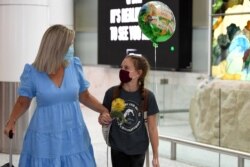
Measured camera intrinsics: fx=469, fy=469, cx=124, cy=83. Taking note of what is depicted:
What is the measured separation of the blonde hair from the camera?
10.4ft

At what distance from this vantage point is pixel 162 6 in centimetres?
458

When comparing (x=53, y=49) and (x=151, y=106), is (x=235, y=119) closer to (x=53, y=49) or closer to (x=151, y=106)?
(x=151, y=106)

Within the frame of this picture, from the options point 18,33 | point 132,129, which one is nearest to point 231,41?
point 18,33

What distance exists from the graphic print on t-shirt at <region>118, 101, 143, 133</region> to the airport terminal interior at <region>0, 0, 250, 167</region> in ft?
1.30

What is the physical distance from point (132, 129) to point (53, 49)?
0.82 m

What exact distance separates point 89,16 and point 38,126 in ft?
30.3

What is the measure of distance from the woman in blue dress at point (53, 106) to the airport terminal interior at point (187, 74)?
0.49 metres

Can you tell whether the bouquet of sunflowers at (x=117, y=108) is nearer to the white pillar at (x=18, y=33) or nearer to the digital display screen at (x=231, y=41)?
the white pillar at (x=18, y=33)

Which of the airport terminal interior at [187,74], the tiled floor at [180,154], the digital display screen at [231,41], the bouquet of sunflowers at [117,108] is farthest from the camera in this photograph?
the digital display screen at [231,41]

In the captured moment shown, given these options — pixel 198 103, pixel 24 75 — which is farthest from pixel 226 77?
pixel 24 75

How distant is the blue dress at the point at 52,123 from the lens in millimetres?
3236

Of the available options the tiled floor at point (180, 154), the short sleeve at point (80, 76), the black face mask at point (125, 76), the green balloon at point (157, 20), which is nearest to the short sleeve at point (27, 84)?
the short sleeve at point (80, 76)

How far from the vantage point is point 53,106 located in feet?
10.7

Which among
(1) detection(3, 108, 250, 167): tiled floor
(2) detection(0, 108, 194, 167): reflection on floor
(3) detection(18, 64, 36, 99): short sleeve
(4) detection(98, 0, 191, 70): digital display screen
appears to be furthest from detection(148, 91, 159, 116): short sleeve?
(4) detection(98, 0, 191, 70): digital display screen
